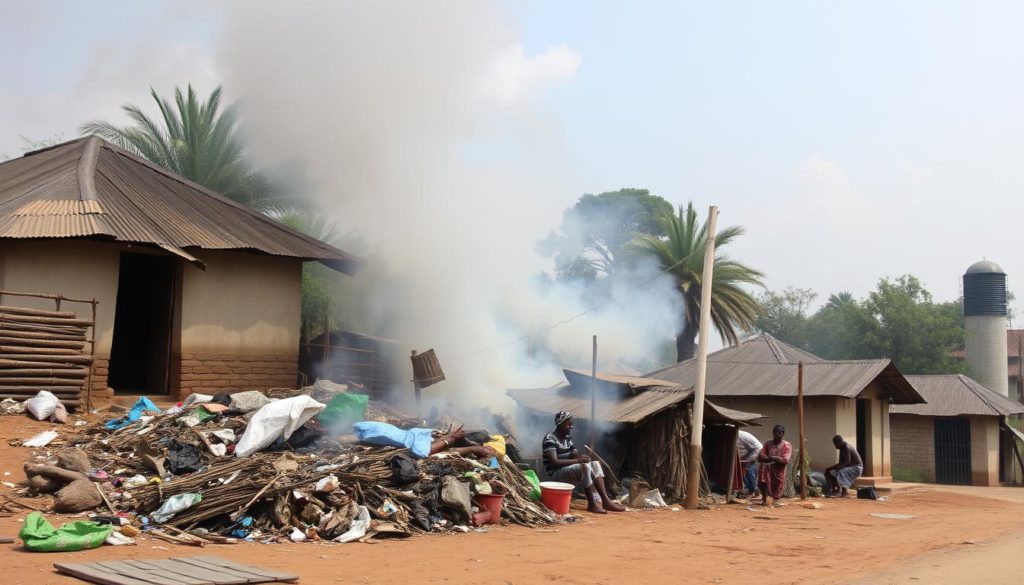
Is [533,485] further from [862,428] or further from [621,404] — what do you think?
[862,428]

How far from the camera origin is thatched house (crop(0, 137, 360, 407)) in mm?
14992

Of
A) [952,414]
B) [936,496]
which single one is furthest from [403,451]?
[952,414]

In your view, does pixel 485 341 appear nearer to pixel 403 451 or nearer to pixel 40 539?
pixel 403 451

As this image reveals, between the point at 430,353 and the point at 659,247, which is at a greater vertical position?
the point at 659,247

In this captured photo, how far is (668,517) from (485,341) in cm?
875

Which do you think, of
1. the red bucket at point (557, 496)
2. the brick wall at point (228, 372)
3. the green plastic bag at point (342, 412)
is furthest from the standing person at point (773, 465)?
the brick wall at point (228, 372)

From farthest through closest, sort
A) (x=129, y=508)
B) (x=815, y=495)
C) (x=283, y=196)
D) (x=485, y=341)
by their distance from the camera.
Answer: (x=283, y=196) → (x=485, y=341) → (x=815, y=495) → (x=129, y=508)

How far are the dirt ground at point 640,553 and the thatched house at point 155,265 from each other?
2979mm

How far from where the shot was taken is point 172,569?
7.10 metres

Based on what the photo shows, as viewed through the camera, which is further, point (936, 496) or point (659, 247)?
point (659, 247)

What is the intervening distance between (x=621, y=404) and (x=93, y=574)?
33.9 ft

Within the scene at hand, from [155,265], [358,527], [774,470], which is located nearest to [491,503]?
[358,527]

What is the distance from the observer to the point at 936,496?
21.6m

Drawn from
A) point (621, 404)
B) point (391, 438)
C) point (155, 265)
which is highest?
point (155, 265)
